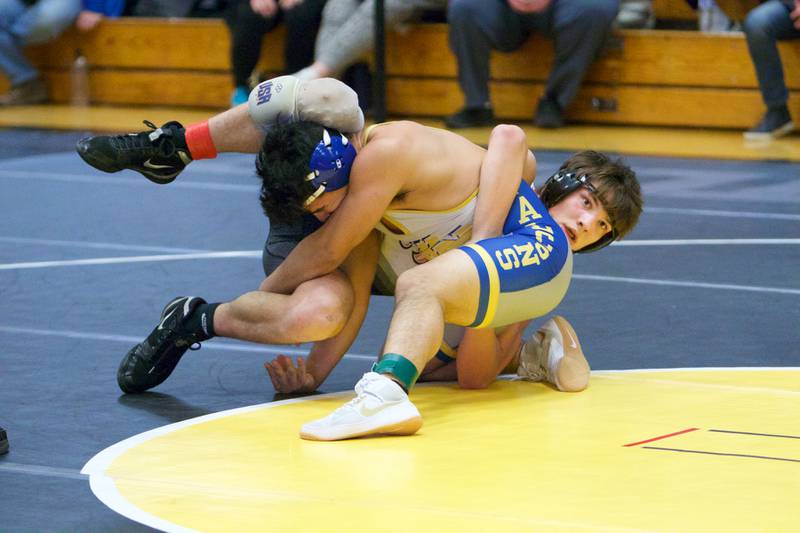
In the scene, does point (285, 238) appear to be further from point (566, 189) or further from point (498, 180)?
point (566, 189)

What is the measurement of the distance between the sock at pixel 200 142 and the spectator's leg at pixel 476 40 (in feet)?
15.7

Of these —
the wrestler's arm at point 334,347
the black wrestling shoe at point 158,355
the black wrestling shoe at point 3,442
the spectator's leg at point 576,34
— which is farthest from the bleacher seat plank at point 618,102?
the black wrestling shoe at point 3,442

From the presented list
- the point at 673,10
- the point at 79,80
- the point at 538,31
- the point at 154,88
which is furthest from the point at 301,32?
the point at 673,10

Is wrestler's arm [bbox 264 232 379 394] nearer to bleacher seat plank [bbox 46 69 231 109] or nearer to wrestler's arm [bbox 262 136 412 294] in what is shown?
wrestler's arm [bbox 262 136 412 294]

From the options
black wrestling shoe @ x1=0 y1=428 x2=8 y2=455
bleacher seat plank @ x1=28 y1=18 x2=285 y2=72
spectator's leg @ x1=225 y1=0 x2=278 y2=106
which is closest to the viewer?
black wrestling shoe @ x1=0 y1=428 x2=8 y2=455

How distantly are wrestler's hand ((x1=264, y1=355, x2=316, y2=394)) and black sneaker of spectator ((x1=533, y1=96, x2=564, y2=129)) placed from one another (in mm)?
5365

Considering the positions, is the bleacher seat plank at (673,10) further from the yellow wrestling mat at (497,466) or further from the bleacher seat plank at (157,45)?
the yellow wrestling mat at (497,466)

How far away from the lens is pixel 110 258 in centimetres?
575

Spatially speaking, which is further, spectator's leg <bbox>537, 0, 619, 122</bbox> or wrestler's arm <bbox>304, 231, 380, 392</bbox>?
spectator's leg <bbox>537, 0, 619, 122</bbox>

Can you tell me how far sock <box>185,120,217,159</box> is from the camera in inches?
168

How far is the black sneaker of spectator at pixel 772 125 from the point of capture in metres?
8.54

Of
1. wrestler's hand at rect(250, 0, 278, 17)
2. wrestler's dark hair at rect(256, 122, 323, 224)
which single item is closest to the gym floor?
wrestler's dark hair at rect(256, 122, 323, 224)

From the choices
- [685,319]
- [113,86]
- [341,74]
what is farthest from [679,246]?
[113,86]

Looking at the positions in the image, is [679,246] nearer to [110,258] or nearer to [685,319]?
[685,319]
